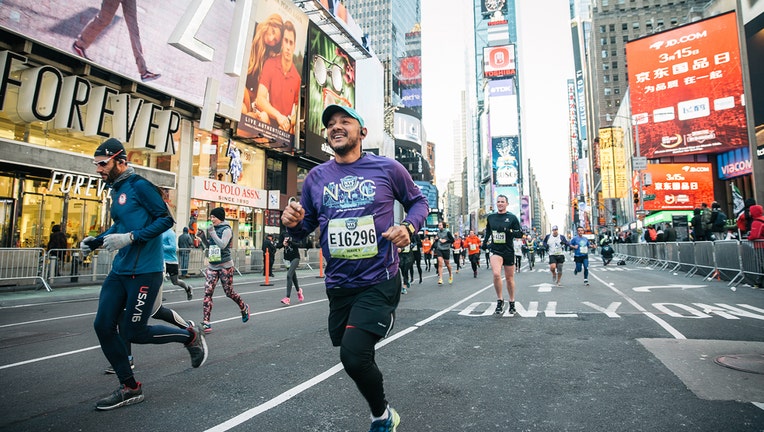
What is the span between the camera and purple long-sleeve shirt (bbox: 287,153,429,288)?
2.80 meters

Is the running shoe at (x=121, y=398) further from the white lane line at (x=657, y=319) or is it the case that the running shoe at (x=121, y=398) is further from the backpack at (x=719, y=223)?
the backpack at (x=719, y=223)

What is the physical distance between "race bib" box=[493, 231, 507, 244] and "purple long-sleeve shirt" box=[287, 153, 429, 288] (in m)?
5.80

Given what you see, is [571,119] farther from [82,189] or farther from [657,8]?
[82,189]

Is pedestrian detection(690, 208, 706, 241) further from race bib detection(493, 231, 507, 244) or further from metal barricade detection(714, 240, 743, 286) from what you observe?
race bib detection(493, 231, 507, 244)

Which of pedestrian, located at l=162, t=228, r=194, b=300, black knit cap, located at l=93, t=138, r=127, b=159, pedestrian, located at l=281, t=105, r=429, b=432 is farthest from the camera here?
pedestrian, located at l=162, t=228, r=194, b=300

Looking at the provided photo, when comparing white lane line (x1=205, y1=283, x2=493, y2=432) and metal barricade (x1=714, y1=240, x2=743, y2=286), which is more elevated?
metal barricade (x1=714, y1=240, x2=743, y2=286)

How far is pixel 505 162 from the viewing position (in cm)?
13025

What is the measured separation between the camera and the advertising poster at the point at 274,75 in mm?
26672

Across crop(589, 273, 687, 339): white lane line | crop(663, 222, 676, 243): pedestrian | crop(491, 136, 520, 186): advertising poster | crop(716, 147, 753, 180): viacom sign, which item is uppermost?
crop(491, 136, 520, 186): advertising poster

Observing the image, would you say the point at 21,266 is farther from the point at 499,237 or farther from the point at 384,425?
the point at 384,425

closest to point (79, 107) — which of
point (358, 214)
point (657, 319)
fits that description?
point (358, 214)

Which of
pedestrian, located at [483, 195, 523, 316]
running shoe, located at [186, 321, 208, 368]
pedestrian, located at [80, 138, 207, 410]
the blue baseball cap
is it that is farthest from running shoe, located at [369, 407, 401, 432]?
pedestrian, located at [483, 195, 523, 316]

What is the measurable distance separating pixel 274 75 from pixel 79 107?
1308cm

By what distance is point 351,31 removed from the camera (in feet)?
133
